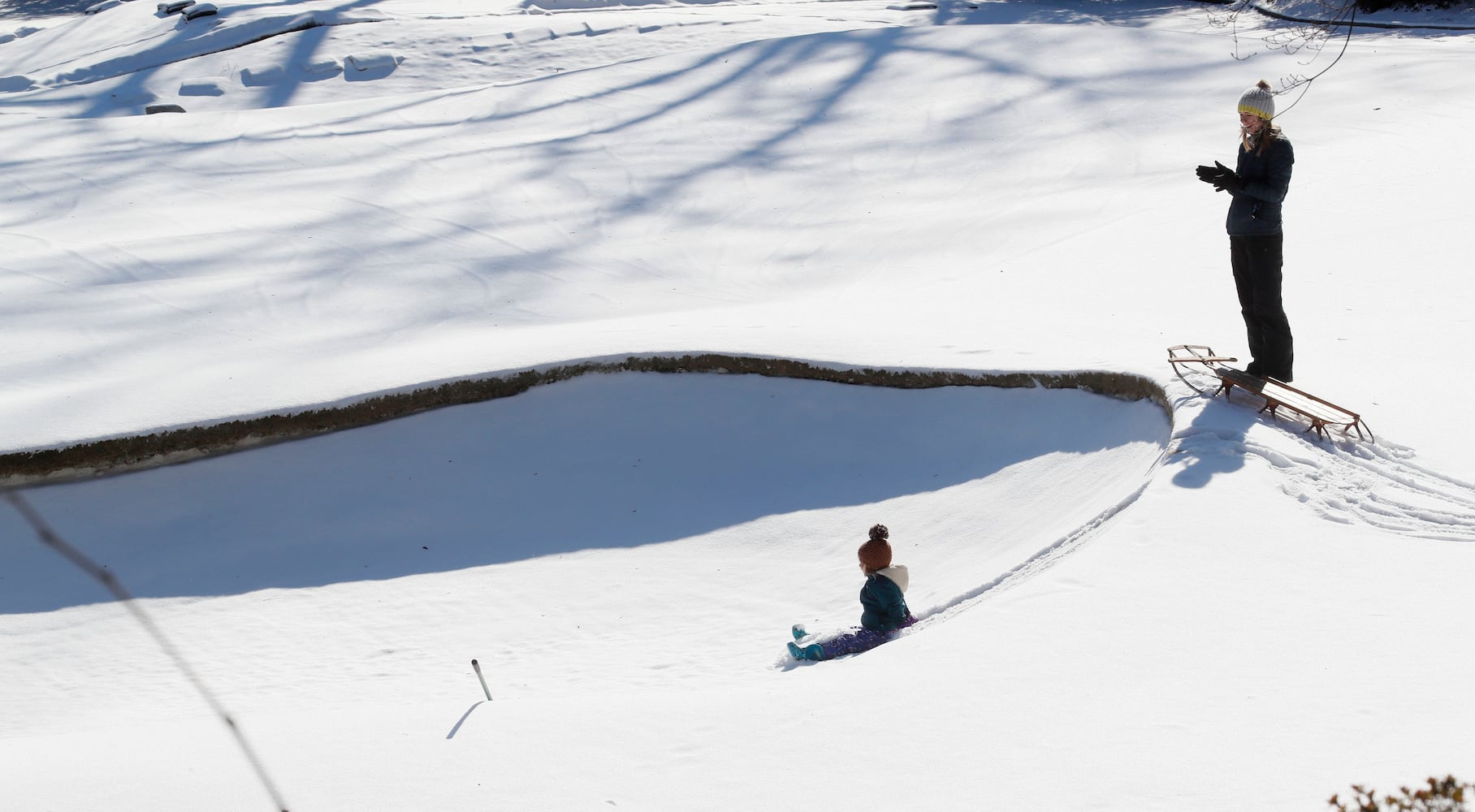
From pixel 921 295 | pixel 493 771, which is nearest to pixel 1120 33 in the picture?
pixel 921 295

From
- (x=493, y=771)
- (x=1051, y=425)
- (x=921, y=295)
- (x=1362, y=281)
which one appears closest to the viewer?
(x=493, y=771)

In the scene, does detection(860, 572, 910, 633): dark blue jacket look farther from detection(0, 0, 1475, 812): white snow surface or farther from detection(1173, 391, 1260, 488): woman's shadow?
detection(1173, 391, 1260, 488): woman's shadow

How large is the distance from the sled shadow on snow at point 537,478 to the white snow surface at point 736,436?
0.03 m

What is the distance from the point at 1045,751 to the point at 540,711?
6.48ft

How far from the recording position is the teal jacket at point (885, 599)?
5301 millimetres

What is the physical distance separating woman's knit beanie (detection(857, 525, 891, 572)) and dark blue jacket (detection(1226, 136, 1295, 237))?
2748 millimetres

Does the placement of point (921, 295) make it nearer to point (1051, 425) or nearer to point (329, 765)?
point (1051, 425)

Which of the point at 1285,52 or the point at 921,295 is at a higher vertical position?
the point at 1285,52

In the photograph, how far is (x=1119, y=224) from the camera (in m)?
11.7

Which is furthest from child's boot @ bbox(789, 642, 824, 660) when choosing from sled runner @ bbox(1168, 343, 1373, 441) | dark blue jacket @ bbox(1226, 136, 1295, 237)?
dark blue jacket @ bbox(1226, 136, 1295, 237)

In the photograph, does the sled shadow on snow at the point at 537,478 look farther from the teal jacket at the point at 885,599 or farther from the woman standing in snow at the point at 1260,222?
the teal jacket at the point at 885,599

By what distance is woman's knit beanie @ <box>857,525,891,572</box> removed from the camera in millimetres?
5297

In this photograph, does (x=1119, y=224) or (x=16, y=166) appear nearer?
(x=1119, y=224)

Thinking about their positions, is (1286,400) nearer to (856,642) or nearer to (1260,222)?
(1260,222)
